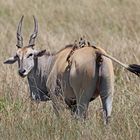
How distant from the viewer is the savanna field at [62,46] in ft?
20.7

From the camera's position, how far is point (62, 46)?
12.3 m

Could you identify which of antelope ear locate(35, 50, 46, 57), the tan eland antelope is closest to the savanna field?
the tan eland antelope

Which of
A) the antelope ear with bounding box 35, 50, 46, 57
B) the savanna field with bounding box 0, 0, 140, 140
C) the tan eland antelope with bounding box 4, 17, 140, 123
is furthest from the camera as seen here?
the antelope ear with bounding box 35, 50, 46, 57

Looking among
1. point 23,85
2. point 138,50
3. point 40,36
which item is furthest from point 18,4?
point 23,85

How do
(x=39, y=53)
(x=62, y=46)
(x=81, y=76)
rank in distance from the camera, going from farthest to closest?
(x=62, y=46), (x=39, y=53), (x=81, y=76)

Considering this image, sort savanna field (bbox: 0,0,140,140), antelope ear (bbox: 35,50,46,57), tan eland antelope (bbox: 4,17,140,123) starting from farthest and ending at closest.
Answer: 1. antelope ear (bbox: 35,50,46,57)
2. tan eland antelope (bbox: 4,17,140,123)
3. savanna field (bbox: 0,0,140,140)

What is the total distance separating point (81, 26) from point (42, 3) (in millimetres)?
2783

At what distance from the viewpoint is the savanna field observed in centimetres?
632

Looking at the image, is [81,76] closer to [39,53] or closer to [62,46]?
[39,53]

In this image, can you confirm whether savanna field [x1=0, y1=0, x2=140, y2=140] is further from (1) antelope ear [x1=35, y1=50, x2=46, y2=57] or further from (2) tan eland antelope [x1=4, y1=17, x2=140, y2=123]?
(1) antelope ear [x1=35, y1=50, x2=46, y2=57]

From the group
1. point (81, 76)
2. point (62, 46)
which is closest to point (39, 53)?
point (81, 76)

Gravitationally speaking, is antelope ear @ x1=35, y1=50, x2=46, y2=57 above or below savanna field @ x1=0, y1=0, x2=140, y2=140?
above

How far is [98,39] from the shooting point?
43.9ft

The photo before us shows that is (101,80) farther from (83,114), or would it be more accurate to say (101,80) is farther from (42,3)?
(42,3)
